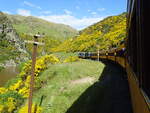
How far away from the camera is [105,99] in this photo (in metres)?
17.2

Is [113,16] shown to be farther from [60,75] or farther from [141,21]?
[141,21]

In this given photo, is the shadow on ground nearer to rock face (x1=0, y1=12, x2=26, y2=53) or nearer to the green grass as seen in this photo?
the green grass

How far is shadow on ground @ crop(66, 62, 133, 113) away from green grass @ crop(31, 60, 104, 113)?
86cm

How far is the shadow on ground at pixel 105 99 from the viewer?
1455 cm

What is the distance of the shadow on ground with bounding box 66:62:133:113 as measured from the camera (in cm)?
1455

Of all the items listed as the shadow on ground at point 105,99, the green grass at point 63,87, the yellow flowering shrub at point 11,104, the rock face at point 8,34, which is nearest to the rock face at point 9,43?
the rock face at point 8,34

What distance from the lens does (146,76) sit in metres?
3.46

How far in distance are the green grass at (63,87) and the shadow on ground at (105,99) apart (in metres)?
0.86

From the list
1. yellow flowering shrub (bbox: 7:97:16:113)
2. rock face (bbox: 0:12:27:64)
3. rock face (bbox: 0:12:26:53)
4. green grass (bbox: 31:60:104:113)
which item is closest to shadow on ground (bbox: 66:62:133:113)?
green grass (bbox: 31:60:104:113)

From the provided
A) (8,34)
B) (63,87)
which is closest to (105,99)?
(63,87)

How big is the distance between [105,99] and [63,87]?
6197mm

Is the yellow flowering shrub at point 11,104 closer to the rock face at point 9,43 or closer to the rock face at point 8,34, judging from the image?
the rock face at point 9,43

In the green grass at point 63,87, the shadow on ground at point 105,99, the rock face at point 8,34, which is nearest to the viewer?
the shadow on ground at point 105,99

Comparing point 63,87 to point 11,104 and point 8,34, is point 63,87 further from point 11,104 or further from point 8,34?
point 8,34
